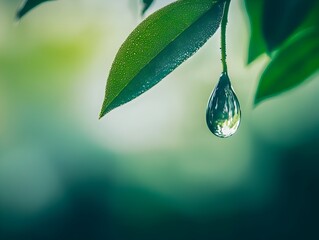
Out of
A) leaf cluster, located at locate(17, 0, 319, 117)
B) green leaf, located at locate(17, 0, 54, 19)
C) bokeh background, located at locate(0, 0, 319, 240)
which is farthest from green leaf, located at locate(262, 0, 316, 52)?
bokeh background, located at locate(0, 0, 319, 240)

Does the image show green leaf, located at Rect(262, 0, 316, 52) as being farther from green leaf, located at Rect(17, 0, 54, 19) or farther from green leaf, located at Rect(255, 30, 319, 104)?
green leaf, located at Rect(17, 0, 54, 19)

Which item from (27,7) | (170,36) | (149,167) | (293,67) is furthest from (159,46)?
(149,167)

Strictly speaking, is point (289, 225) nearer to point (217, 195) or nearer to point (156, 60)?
point (217, 195)

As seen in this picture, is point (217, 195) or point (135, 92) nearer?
point (135, 92)

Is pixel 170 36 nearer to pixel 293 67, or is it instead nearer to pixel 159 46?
pixel 159 46

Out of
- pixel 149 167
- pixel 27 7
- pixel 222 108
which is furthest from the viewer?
pixel 149 167

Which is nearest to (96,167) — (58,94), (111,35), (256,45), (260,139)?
(58,94)
